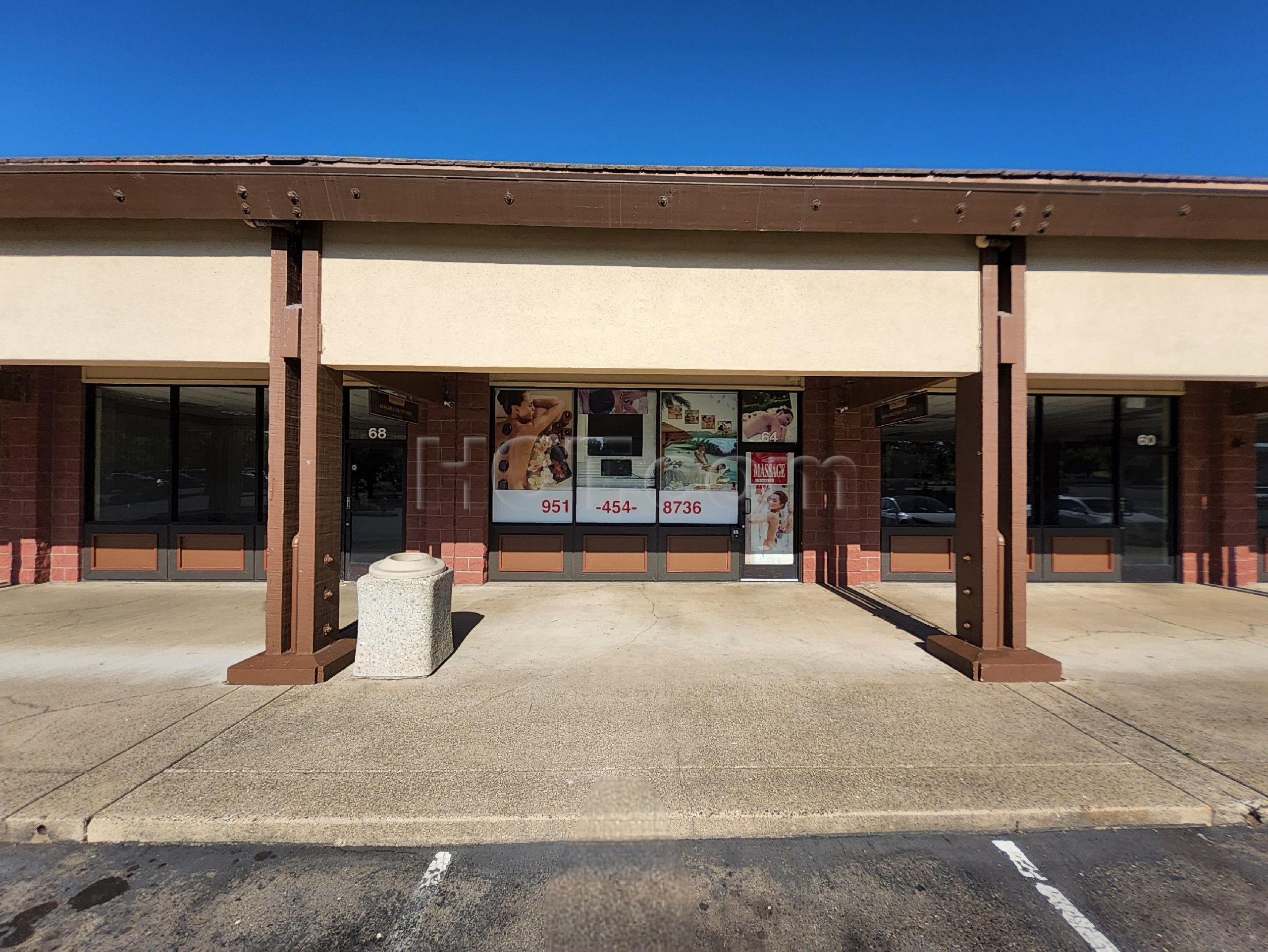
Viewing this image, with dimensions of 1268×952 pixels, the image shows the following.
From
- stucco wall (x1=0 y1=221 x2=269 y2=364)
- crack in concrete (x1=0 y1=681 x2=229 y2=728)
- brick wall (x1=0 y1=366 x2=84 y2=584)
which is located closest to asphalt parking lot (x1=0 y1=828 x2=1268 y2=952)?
crack in concrete (x1=0 y1=681 x2=229 y2=728)

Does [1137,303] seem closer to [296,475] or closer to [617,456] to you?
[617,456]

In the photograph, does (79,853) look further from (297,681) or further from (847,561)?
(847,561)

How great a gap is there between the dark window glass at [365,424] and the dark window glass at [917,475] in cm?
861

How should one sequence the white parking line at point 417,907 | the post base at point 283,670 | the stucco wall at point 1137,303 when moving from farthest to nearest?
the stucco wall at point 1137,303, the post base at point 283,670, the white parking line at point 417,907

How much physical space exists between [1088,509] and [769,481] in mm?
5875

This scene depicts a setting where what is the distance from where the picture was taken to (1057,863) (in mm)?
2928

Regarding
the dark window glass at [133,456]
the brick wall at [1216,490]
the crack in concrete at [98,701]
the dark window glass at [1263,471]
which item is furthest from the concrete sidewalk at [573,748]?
the dark window glass at [1263,471]

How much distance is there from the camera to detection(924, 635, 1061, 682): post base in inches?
205

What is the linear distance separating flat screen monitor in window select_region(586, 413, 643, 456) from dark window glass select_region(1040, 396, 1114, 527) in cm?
738

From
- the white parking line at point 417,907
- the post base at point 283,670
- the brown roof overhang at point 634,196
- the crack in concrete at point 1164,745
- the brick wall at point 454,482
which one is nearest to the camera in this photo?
the white parking line at point 417,907

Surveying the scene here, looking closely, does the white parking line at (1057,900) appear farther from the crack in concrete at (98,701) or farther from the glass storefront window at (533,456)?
the glass storefront window at (533,456)

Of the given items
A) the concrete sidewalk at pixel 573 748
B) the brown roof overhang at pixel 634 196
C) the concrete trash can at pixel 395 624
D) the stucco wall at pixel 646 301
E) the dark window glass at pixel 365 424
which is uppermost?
the brown roof overhang at pixel 634 196

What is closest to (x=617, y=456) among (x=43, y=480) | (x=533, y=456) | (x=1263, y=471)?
(x=533, y=456)

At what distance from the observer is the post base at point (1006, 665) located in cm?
522
